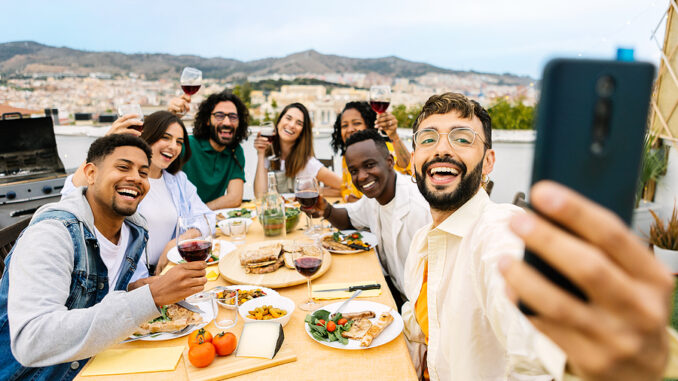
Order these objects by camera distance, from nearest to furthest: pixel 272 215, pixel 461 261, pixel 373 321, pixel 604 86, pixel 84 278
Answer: pixel 604 86
pixel 461 261
pixel 373 321
pixel 84 278
pixel 272 215

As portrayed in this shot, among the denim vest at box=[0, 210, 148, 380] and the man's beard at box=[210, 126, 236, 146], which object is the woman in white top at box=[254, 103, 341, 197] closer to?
the man's beard at box=[210, 126, 236, 146]

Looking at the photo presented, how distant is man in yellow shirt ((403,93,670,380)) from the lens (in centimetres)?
34

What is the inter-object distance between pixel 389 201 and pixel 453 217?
41.7 inches

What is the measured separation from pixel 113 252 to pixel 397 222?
1442 mm

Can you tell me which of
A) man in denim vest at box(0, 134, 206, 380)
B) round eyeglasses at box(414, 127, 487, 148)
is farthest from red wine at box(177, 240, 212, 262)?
round eyeglasses at box(414, 127, 487, 148)

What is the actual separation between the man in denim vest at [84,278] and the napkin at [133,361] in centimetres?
5

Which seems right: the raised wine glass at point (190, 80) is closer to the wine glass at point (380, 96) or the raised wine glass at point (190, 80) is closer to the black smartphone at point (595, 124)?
the wine glass at point (380, 96)

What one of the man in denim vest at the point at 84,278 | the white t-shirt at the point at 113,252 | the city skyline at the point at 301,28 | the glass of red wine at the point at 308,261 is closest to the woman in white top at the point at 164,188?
the white t-shirt at the point at 113,252

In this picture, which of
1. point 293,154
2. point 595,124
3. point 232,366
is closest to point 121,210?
point 232,366

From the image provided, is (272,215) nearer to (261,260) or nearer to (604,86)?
(261,260)

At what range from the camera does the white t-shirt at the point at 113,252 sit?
163 cm

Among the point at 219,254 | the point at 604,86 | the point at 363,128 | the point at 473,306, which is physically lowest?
the point at 219,254

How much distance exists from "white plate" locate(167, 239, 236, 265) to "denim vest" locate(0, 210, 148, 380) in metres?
0.41

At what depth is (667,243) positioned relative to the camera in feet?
12.0
